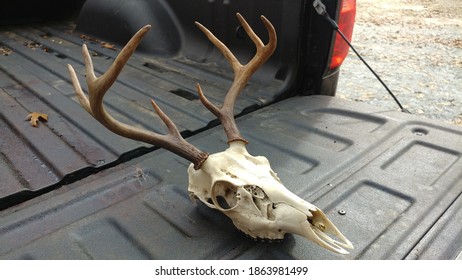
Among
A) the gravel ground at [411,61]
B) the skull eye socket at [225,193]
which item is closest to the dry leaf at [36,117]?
the skull eye socket at [225,193]

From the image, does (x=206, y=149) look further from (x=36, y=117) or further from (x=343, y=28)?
(x=343, y=28)

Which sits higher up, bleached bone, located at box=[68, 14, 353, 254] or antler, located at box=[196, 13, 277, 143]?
antler, located at box=[196, 13, 277, 143]

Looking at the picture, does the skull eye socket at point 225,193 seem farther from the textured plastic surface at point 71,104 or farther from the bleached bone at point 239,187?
the textured plastic surface at point 71,104

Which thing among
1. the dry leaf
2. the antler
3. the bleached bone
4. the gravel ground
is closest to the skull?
the bleached bone

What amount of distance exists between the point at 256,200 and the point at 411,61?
554 cm

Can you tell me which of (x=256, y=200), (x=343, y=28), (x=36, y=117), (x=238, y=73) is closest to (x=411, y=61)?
(x=343, y=28)

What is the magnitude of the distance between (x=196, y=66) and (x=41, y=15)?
7.12 feet

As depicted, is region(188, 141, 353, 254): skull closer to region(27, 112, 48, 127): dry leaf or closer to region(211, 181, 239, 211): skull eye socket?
region(211, 181, 239, 211): skull eye socket

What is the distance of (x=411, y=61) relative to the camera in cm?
619

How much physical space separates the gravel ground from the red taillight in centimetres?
214

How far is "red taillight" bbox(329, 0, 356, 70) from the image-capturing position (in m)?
2.38

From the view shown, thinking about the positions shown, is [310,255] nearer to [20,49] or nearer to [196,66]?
[196,66]
